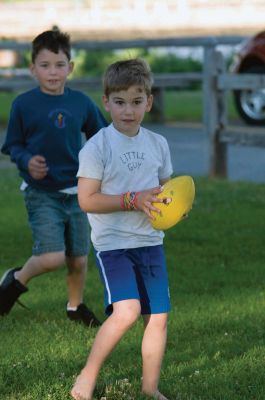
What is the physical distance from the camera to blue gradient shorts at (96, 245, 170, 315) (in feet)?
15.4

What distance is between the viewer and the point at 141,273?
4750 millimetres

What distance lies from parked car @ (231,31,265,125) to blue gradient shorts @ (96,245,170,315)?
10324mm

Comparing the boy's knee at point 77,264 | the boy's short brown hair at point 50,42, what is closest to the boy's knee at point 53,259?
the boy's knee at point 77,264

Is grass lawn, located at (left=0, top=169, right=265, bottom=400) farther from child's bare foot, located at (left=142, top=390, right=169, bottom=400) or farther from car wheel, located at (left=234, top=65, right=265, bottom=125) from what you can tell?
car wheel, located at (left=234, top=65, right=265, bottom=125)

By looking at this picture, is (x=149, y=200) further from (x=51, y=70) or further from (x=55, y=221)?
(x=51, y=70)

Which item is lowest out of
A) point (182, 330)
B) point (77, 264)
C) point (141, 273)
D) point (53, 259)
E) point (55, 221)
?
point (182, 330)

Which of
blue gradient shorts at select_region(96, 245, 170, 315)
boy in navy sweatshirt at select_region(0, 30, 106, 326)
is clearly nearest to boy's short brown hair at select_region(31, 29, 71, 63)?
boy in navy sweatshirt at select_region(0, 30, 106, 326)

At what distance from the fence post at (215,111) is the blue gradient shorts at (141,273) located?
848 cm

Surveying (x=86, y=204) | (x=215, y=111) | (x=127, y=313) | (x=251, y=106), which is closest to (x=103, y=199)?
(x=86, y=204)

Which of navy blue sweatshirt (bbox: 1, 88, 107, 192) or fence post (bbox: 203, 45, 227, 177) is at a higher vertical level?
navy blue sweatshirt (bbox: 1, 88, 107, 192)

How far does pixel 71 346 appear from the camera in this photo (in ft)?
18.8

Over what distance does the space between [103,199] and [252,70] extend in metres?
11.5

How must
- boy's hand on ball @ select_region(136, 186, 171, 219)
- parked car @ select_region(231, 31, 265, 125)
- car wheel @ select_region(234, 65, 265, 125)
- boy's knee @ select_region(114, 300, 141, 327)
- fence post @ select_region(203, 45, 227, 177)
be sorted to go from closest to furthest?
boy's hand on ball @ select_region(136, 186, 171, 219), boy's knee @ select_region(114, 300, 141, 327), fence post @ select_region(203, 45, 227, 177), parked car @ select_region(231, 31, 265, 125), car wheel @ select_region(234, 65, 265, 125)

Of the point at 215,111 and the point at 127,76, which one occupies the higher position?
the point at 127,76
